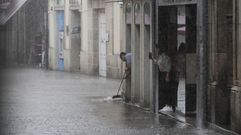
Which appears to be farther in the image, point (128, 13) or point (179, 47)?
point (128, 13)

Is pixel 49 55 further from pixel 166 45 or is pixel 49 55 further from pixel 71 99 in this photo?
pixel 166 45

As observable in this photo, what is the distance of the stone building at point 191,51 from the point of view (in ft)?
37.2

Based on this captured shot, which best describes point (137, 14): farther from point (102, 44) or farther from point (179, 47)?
point (102, 44)

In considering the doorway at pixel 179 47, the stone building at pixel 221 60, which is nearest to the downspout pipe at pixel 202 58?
the stone building at pixel 221 60

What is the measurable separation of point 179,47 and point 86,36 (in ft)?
69.3

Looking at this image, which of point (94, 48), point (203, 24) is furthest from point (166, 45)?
point (94, 48)

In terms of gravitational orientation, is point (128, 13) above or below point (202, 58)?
above

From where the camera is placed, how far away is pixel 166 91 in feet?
48.4

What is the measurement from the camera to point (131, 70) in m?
17.0

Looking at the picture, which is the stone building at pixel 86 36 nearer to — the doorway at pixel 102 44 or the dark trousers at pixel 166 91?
the doorway at pixel 102 44

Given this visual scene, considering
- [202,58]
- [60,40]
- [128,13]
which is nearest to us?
[202,58]

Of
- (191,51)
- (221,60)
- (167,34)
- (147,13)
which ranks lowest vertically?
(221,60)

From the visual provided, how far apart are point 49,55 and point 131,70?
2606 centimetres

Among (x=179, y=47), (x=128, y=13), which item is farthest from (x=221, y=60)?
(x=128, y=13)
